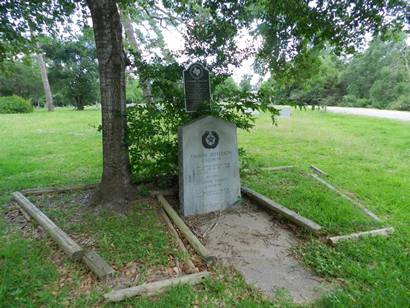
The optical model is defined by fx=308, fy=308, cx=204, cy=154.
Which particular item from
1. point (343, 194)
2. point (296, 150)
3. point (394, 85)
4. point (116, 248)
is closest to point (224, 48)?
point (343, 194)

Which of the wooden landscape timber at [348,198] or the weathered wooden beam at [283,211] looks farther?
the wooden landscape timber at [348,198]

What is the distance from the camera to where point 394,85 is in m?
32.1

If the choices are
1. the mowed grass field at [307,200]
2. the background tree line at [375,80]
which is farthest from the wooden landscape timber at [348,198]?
the background tree line at [375,80]

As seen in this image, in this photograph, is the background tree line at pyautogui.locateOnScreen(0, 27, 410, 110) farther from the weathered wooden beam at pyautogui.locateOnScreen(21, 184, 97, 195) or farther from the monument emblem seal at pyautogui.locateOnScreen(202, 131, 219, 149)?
the weathered wooden beam at pyautogui.locateOnScreen(21, 184, 97, 195)

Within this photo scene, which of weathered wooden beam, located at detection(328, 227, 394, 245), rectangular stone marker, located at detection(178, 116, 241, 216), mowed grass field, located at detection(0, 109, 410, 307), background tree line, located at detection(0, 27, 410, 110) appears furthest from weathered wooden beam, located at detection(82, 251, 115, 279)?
background tree line, located at detection(0, 27, 410, 110)

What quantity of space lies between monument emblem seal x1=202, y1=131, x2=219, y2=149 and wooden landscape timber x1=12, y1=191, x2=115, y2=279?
191 centimetres

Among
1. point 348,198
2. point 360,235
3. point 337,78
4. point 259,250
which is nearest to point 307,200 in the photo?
point 348,198

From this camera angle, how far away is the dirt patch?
269 cm

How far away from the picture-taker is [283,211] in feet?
12.9

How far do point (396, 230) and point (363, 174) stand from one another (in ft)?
8.02

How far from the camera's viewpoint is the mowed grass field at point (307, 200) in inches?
98.3

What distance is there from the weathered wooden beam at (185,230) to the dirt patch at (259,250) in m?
0.19

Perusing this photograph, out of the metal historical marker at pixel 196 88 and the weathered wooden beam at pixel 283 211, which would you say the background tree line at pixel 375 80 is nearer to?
the weathered wooden beam at pixel 283 211

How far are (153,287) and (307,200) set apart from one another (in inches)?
111
